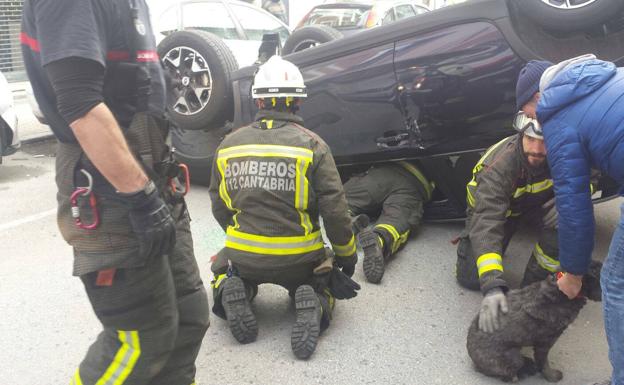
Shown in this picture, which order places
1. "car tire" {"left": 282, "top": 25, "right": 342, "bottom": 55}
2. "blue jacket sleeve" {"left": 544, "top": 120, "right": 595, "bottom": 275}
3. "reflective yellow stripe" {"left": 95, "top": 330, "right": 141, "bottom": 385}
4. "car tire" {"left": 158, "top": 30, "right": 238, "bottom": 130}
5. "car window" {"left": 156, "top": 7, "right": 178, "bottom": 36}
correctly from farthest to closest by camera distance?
"car window" {"left": 156, "top": 7, "right": 178, "bottom": 36} → "car tire" {"left": 282, "top": 25, "right": 342, "bottom": 55} → "car tire" {"left": 158, "top": 30, "right": 238, "bottom": 130} → "blue jacket sleeve" {"left": 544, "top": 120, "right": 595, "bottom": 275} → "reflective yellow stripe" {"left": 95, "top": 330, "right": 141, "bottom": 385}

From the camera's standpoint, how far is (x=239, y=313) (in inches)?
103

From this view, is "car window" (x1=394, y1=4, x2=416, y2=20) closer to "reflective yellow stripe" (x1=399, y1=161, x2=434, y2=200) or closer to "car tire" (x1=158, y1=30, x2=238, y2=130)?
"car tire" (x1=158, y1=30, x2=238, y2=130)

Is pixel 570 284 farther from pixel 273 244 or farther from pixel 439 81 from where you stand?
pixel 439 81

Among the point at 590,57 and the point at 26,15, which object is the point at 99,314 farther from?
the point at 590,57

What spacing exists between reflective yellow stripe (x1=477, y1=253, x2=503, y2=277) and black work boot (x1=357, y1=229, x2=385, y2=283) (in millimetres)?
719

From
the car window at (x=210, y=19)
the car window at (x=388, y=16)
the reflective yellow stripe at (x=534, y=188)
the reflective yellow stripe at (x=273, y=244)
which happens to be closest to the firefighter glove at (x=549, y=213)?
the reflective yellow stripe at (x=534, y=188)

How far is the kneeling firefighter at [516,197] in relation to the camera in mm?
2619

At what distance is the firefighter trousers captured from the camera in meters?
1.59

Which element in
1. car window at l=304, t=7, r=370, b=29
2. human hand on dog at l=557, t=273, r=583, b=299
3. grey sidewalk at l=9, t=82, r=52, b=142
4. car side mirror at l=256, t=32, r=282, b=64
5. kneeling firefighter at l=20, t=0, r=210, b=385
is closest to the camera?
kneeling firefighter at l=20, t=0, r=210, b=385

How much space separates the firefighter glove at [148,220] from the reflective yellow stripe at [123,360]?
266 mm

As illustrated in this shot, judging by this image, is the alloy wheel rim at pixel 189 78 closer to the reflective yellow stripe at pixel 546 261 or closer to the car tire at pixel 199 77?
the car tire at pixel 199 77

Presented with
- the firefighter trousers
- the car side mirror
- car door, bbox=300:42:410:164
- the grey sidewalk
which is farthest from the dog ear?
the grey sidewalk

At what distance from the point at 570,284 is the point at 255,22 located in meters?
6.78

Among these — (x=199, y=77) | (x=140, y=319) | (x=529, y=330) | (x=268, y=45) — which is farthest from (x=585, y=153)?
(x=268, y=45)
